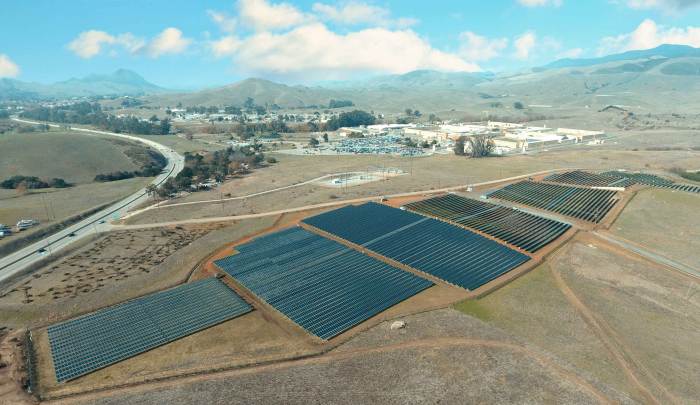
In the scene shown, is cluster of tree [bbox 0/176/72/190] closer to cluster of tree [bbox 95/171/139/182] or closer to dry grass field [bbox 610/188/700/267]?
cluster of tree [bbox 95/171/139/182]

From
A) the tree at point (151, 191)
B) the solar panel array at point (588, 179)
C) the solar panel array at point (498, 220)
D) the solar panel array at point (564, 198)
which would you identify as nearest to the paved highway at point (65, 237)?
the tree at point (151, 191)

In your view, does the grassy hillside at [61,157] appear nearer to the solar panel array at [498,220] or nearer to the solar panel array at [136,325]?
the solar panel array at [136,325]

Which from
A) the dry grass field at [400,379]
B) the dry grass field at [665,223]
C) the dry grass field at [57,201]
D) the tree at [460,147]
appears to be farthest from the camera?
the tree at [460,147]

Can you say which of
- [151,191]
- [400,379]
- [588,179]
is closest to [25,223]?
[151,191]

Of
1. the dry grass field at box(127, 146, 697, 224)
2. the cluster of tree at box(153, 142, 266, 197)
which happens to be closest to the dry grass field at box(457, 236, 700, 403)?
the dry grass field at box(127, 146, 697, 224)

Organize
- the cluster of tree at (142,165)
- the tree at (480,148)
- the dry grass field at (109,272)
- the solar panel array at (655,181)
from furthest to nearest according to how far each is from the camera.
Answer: the tree at (480,148)
the cluster of tree at (142,165)
the solar panel array at (655,181)
the dry grass field at (109,272)

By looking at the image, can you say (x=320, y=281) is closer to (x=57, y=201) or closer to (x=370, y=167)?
(x=57, y=201)

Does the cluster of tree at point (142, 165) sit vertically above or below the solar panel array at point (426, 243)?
above

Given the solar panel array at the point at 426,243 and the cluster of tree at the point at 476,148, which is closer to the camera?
the solar panel array at the point at 426,243
